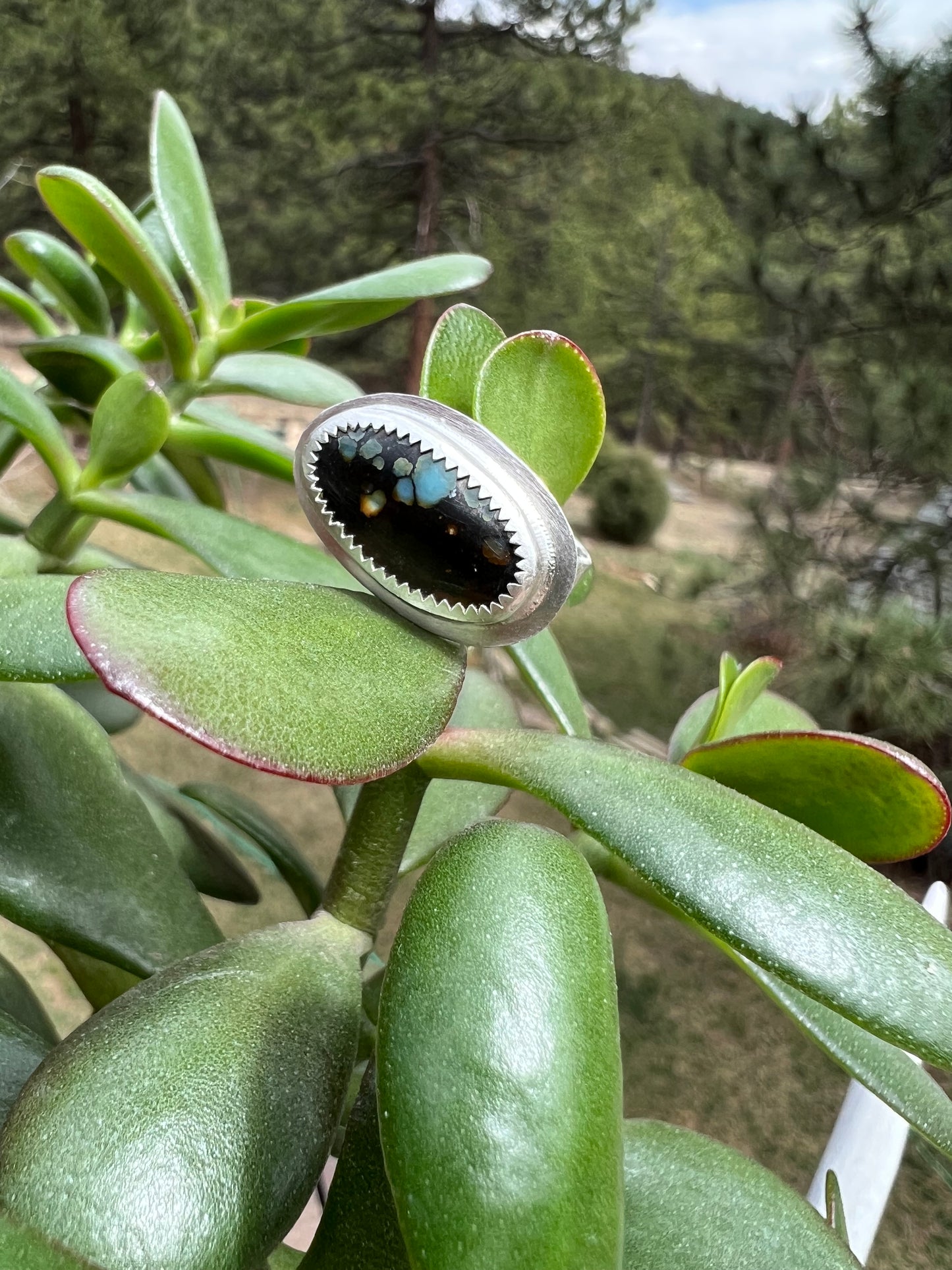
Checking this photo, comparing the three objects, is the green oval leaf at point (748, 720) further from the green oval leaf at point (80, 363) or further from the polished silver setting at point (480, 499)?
the green oval leaf at point (80, 363)

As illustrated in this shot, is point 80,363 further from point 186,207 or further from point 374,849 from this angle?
point 374,849

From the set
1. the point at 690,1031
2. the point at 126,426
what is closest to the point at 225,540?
the point at 126,426

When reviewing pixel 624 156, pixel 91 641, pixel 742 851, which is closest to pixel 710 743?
pixel 742 851

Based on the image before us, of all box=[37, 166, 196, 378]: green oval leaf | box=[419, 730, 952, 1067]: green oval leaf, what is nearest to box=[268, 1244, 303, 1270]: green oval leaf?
box=[419, 730, 952, 1067]: green oval leaf

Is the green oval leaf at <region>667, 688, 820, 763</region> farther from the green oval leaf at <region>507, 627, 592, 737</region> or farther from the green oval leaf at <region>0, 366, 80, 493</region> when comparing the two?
the green oval leaf at <region>0, 366, 80, 493</region>

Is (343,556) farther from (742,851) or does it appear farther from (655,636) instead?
(655,636)

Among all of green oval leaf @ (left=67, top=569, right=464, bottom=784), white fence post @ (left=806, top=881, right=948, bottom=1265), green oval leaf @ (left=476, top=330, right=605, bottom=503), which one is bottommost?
white fence post @ (left=806, top=881, right=948, bottom=1265)
